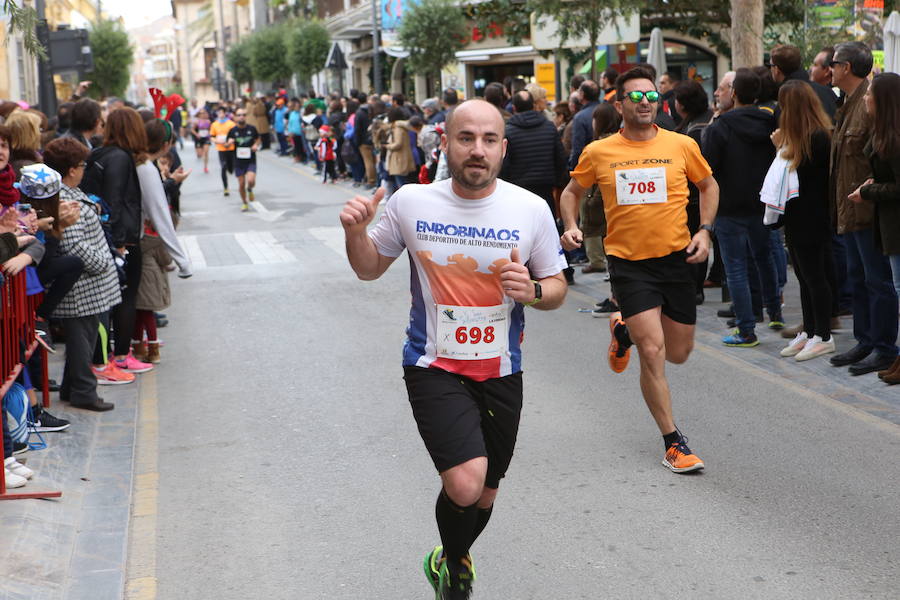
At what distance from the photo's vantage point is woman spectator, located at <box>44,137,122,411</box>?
24.8 ft

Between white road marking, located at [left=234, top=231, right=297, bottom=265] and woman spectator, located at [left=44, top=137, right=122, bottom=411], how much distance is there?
7.24 metres

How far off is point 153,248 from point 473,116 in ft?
17.8

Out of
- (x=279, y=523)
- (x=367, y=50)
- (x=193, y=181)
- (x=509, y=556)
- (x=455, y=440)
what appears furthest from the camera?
(x=367, y=50)

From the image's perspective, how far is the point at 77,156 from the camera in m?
7.62

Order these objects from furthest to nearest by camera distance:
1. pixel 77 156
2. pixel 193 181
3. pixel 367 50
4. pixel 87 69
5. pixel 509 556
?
pixel 367 50 < pixel 193 181 < pixel 87 69 < pixel 77 156 < pixel 509 556

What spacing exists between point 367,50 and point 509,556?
45.9m

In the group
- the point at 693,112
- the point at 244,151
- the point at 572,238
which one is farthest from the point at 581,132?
the point at 244,151

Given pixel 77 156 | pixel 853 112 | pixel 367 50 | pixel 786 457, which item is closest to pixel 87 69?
pixel 77 156

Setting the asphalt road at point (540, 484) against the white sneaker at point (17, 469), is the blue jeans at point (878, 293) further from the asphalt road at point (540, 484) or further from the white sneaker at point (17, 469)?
the white sneaker at point (17, 469)

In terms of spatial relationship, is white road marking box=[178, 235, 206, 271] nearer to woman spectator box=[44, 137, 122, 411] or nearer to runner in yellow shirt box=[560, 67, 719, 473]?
woman spectator box=[44, 137, 122, 411]

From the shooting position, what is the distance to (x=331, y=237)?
17.5 m

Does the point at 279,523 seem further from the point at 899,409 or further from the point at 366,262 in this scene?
the point at 899,409

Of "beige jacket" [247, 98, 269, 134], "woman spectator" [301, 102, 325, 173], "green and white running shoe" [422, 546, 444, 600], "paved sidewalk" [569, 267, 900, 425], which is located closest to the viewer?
"green and white running shoe" [422, 546, 444, 600]

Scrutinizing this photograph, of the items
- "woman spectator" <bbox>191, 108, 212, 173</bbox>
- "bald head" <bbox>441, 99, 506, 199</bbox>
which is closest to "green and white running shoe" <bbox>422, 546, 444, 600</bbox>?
"bald head" <bbox>441, 99, 506, 199</bbox>
